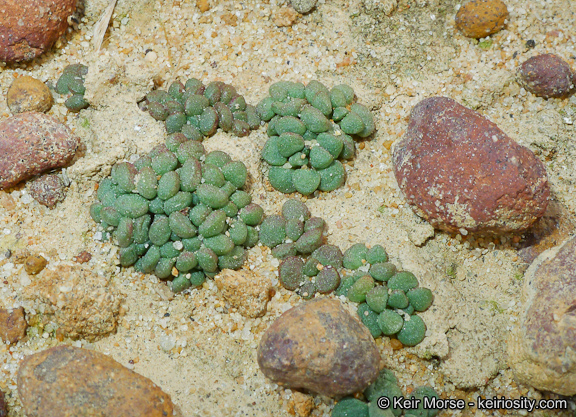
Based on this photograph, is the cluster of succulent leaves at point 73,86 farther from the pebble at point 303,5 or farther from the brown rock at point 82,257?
the pebble at point 303,5

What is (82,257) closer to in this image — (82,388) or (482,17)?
(82,388)

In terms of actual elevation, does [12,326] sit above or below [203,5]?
below

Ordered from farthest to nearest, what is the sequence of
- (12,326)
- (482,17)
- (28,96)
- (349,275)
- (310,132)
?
1. (482,17)
2. (28,96)
3. (310,132)
4. (349,275)
5. (12,326)

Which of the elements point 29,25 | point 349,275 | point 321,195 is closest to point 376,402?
point 349,275

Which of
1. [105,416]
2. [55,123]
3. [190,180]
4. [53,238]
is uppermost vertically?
[55,123]

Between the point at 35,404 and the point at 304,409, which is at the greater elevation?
the point at 35,404

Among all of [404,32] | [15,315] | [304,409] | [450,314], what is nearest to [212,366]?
[304,409]

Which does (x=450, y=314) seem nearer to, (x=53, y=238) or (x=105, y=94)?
(x=53, y=238)
